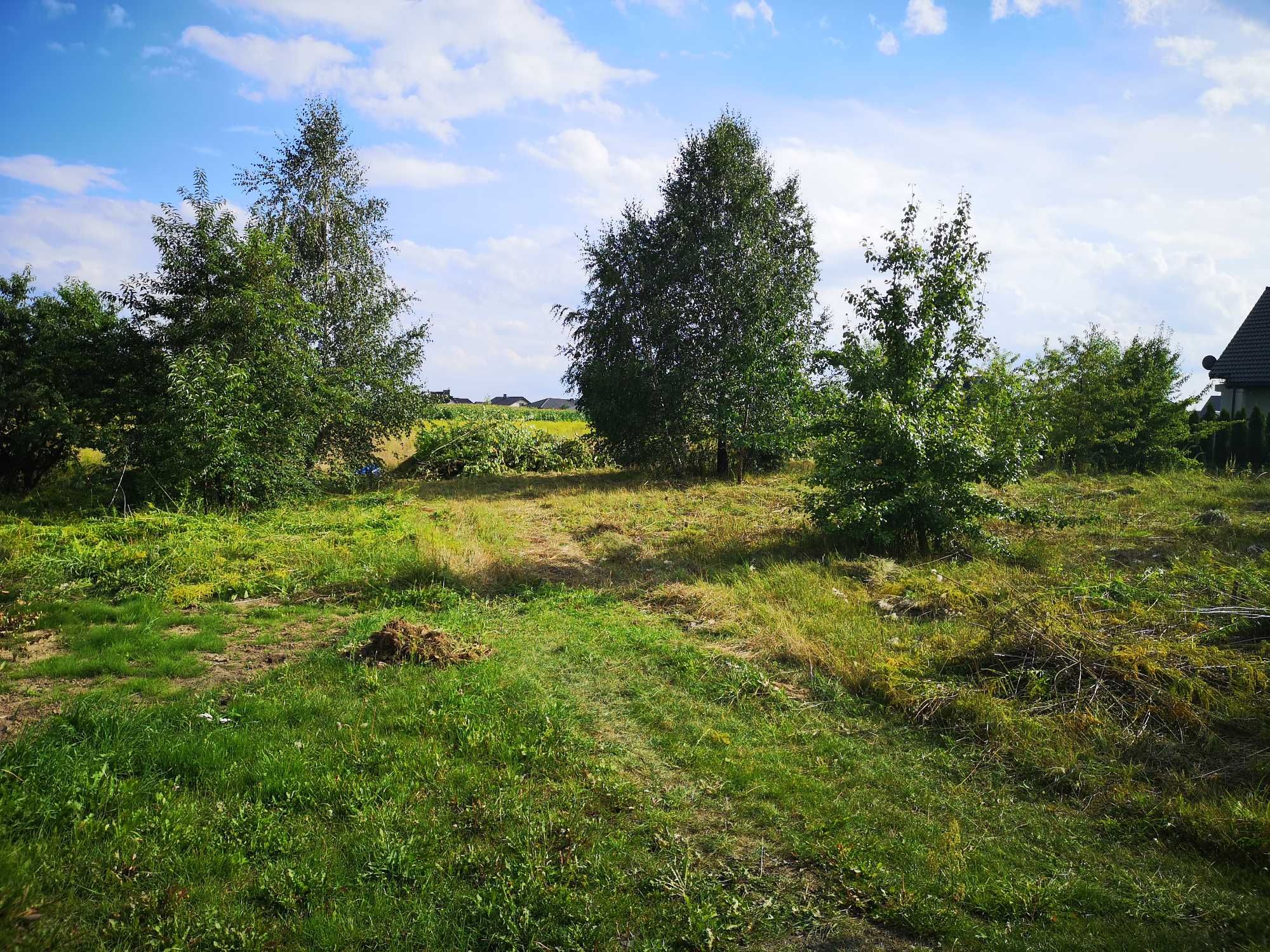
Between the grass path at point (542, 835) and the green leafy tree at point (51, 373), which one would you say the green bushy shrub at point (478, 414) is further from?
the grass path at point (542, 835)

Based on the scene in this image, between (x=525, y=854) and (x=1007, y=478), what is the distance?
9.19 metres

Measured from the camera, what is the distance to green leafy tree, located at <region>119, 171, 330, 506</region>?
12.5 m

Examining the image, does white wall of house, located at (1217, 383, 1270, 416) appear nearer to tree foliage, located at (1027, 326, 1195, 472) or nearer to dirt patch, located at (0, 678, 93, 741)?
tree foliage, located at (1027, 326, 1195, 472)

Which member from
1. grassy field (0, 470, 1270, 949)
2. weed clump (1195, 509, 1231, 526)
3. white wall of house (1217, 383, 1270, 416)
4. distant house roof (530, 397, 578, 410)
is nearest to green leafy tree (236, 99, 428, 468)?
grassy field (0, 470, 1270, 949)

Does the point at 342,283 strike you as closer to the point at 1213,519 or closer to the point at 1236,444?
the point at 1213,519

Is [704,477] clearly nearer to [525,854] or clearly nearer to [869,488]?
[869,488]

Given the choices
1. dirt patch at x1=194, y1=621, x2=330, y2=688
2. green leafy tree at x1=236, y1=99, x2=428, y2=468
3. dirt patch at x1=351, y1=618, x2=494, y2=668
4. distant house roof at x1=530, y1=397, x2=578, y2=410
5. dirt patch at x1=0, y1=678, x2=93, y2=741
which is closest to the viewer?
dirt patch at x1=0, y1=678, x2=93, y2=741

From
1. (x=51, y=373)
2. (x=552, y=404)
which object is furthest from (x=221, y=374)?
(x=552, y=404)

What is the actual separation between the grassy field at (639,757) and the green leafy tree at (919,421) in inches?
45.6

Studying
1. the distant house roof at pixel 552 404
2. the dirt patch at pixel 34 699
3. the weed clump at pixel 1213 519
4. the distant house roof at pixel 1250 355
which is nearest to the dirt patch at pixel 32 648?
the dirt patch at pixel 34 699

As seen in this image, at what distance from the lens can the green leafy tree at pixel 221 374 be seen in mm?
12516

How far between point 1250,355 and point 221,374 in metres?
32.4

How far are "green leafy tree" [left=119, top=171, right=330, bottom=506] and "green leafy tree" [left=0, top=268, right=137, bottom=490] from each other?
25.7 inches

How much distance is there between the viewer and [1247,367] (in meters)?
24.1
